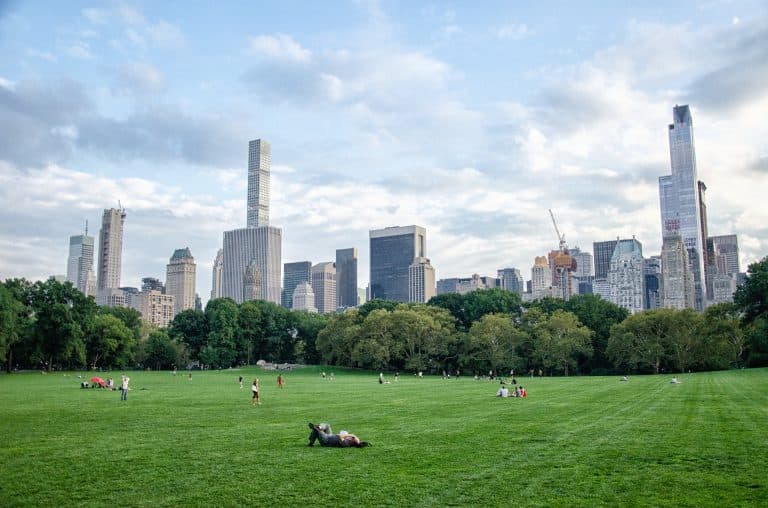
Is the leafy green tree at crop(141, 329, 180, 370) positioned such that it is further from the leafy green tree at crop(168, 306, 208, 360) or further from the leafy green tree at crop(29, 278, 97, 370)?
the leafy green tree at crop(29, 278, 97, 370)

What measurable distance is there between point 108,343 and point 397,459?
10001 cm

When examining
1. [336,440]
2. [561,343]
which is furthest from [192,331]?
[336,440]

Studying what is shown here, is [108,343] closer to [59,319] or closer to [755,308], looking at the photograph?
[59,319]

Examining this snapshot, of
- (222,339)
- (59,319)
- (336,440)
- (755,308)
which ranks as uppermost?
(755,308)

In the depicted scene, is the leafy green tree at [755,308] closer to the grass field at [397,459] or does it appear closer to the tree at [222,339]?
the grass field at [397,459]

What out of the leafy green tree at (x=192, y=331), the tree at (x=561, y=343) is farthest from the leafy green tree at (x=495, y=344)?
the leafy green tree at (x=192, y=331)

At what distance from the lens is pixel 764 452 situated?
16266 millimetres

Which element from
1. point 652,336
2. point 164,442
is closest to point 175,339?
point 652,336

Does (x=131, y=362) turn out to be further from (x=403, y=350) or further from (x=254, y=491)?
(x=254, y=491)

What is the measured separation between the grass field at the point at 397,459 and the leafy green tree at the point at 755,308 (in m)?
65.7

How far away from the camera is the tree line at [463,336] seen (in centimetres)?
8575

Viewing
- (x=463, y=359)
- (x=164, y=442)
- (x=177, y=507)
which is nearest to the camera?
(x=177, y=507)

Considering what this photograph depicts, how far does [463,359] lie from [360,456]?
8205cm

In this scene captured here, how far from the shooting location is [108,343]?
104000mm
